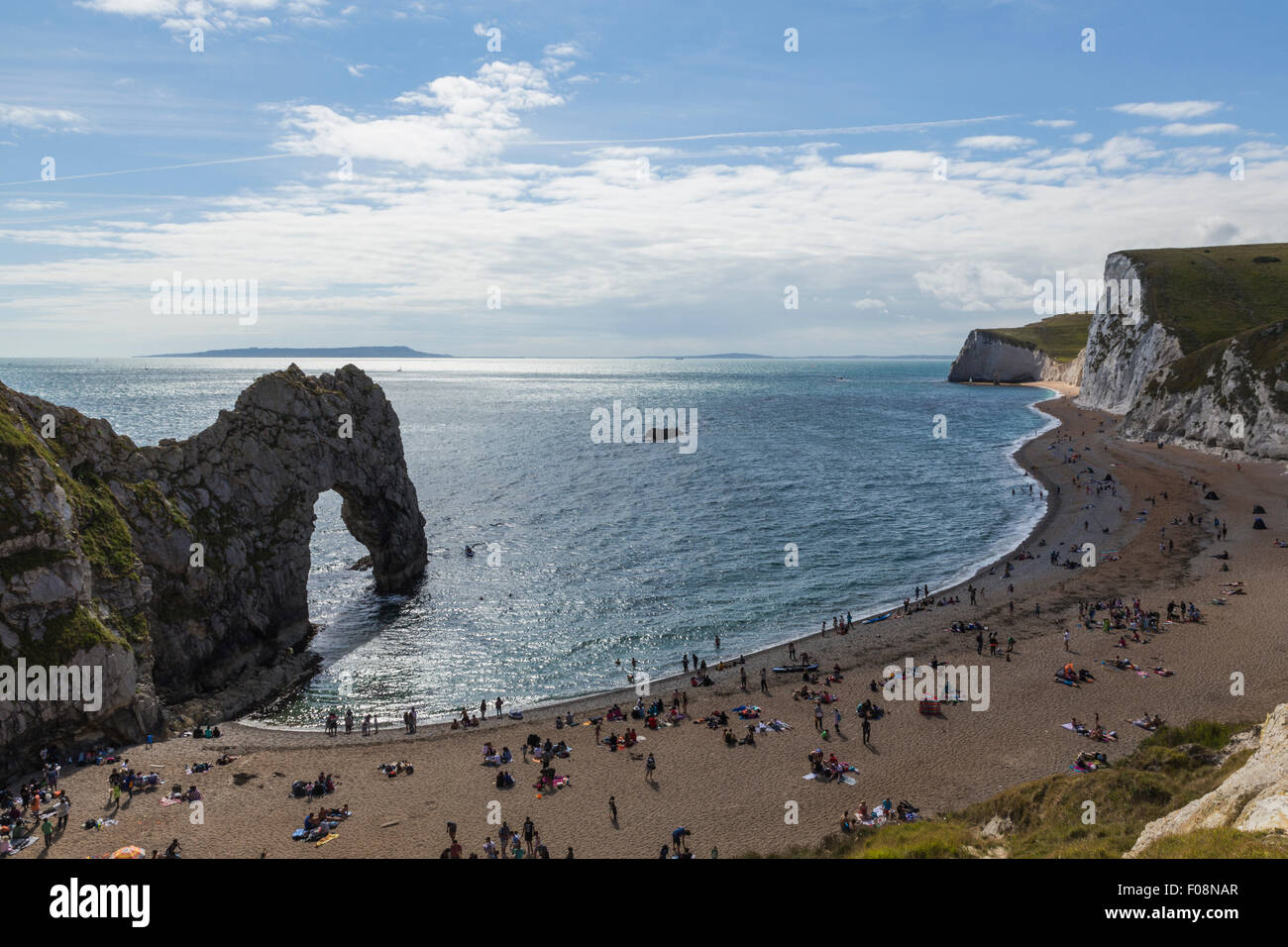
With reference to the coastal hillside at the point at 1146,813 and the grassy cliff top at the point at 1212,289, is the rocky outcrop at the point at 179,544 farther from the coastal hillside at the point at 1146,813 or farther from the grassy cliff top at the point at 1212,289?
the grassy cliff top at the point at 1212,289

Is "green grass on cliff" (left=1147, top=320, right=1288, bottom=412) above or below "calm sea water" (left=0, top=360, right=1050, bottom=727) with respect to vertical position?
above

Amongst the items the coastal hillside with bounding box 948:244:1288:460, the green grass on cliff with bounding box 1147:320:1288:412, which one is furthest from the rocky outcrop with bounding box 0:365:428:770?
the coastal hillside with bounding box 948:244:1288:460

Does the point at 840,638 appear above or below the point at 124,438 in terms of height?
below

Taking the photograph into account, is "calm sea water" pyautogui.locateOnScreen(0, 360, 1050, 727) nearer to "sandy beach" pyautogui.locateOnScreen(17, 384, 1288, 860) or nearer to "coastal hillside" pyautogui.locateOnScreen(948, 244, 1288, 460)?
"sandy beach" pyautogui.locateOnScreen(17, 384, 1288, 860)

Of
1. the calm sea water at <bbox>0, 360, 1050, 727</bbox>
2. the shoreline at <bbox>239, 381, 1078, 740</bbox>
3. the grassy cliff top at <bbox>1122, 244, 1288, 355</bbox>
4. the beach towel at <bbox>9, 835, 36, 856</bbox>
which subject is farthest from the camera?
the grassy cliff top at <bbox>1122, 244, 1288, 355</bbox>

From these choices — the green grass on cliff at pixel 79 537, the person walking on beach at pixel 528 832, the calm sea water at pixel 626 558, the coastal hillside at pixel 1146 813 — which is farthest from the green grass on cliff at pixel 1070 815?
the green grass on cliff at pixel 79 537
